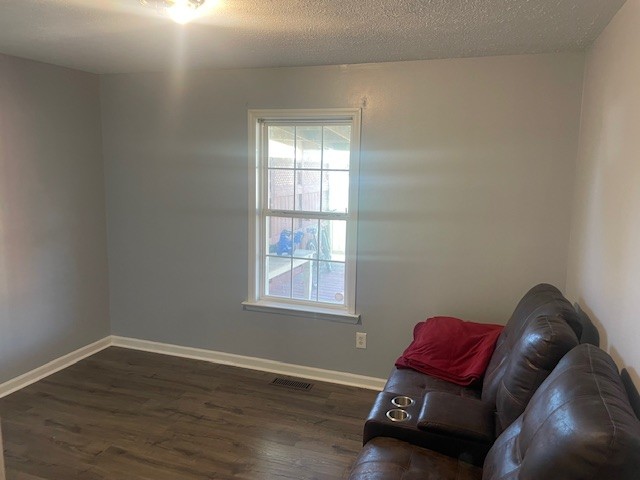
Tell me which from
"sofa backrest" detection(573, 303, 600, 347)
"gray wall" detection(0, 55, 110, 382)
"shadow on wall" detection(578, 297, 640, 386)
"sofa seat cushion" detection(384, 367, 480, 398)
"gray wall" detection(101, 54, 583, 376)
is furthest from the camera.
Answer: "gray wall" detection(0, 55, 110, 382)

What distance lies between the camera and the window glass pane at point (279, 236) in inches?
142

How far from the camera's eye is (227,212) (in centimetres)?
364

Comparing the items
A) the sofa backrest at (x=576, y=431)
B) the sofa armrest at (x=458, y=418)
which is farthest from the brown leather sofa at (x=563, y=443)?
the sofa armrest at (x=458, y=418)

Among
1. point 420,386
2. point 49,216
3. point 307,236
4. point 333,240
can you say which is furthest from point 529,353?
point 49,216

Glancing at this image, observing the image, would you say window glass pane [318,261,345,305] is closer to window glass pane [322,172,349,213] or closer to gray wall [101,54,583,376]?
gray wall [101,54,583,376]

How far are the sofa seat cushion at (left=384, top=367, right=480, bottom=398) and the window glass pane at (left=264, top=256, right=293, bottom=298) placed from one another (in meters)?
1.29

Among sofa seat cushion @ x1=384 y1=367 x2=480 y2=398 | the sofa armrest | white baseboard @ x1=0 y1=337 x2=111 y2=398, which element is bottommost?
white baseboard @ x1=0 y1=337 x2=111 y2=398

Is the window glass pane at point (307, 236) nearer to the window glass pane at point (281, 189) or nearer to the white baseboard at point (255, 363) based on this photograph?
the window glass pane at point (281, 189)

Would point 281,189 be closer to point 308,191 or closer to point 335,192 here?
point 308,191

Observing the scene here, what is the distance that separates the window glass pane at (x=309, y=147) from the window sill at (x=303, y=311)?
1.04 m

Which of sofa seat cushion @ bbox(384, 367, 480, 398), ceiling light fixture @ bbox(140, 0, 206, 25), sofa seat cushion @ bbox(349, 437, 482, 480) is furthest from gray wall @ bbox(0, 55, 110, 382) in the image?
sofa seat cushion @ bbox(349, 437, 482, 480)

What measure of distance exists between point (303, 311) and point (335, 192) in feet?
2.95

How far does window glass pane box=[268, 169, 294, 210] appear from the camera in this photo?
11.6ft

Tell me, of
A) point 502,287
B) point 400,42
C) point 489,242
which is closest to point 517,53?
point 400,42
